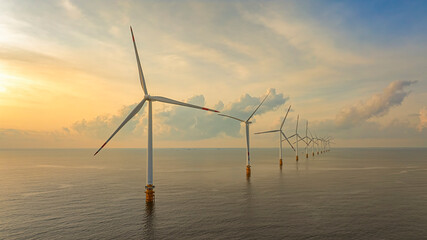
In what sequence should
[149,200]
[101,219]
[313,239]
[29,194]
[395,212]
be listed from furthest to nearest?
1. [29,194]
2. [149,200]
3. [395,212]
4. [101,219]
5. [313,239]

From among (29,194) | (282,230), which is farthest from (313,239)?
(29,194)

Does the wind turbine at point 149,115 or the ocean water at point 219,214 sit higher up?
the wind turbine at point 149,115

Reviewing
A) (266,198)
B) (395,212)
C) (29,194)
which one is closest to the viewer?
(395,212)

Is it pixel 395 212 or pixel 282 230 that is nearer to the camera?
pixel 282 230

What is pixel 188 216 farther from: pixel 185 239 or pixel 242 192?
pixel 242 192

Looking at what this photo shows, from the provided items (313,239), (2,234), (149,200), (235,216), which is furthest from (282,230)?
(2,234)

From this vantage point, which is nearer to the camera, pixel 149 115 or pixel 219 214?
pixel 219 214

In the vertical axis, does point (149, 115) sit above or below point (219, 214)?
above

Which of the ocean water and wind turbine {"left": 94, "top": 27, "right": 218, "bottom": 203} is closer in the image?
the ocean water

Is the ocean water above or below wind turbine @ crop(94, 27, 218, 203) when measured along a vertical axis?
below

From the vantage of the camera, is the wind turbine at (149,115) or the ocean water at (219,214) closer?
the ocean water at (219,214)

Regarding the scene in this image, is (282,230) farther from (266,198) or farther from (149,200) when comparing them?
(149,200)
